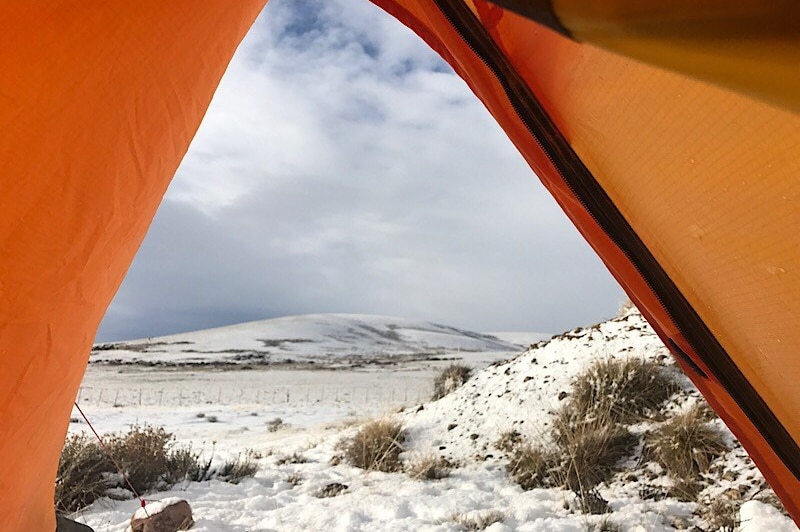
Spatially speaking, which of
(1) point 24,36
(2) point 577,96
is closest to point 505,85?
(2) point 577,96

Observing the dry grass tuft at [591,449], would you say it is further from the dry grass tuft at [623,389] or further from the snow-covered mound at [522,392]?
the snow-covered mound at [522,392]

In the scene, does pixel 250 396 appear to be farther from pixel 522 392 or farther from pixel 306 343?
pixel 306 343

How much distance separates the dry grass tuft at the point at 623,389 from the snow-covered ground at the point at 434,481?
0.21 m

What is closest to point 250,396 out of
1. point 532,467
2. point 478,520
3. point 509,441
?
point 509,441

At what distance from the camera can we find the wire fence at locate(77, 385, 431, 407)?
394 inches

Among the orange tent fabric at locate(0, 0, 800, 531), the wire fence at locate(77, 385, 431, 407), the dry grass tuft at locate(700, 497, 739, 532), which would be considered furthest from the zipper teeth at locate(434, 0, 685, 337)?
the wire fence at locate(77, 385, 431, 407)

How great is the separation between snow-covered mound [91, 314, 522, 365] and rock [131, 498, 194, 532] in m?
17.3

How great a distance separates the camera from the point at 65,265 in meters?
1.24

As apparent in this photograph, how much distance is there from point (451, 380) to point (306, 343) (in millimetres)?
21962

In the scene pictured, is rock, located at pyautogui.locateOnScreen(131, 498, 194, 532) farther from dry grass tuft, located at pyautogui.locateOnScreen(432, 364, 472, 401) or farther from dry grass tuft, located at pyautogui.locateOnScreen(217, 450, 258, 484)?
dry grass tuft, located at pyautogui.locateOnScreen(432, 364, 472, 401)

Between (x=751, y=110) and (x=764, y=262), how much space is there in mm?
349

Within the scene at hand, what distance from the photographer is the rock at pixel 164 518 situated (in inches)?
119

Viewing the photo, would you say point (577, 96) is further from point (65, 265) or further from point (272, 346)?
point (272, 346)

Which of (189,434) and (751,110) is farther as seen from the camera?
(189,434)
